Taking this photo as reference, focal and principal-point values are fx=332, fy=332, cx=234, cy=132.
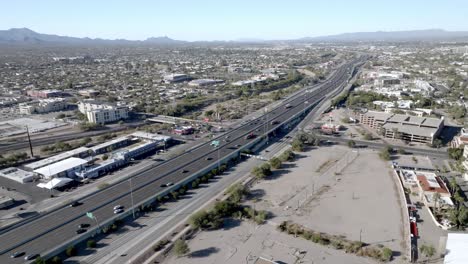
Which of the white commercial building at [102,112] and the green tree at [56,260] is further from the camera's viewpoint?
the white commercial building at [102,112]

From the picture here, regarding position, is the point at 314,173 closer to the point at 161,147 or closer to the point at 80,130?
the point at 161,147

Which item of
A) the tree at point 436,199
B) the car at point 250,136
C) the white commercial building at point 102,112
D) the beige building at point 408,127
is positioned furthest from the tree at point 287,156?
the white commercial building at point 102,112

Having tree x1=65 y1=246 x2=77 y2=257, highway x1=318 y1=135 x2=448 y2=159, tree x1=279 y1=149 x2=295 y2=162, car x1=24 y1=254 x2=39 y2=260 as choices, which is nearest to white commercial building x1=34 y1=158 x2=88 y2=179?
car x1=24 y1=254 x2=39 y2=260

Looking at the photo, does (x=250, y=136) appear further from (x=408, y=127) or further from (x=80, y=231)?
(x=80, y=231)

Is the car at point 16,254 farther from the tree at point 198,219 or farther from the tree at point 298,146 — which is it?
the tree at point 298,146

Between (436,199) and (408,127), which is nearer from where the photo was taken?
(436,199)

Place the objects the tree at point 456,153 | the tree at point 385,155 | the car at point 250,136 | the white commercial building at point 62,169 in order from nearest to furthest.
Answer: the white commercial building at point 62,169 → the tree at point 456,153 → the tree at point 385,155 → the car at point 250,136

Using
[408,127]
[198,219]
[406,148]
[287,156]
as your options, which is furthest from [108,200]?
[408,127]

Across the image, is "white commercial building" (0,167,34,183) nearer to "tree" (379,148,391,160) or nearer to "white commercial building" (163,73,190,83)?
"tree" (379,148,391,160)

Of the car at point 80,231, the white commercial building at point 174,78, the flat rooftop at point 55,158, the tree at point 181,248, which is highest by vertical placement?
the white commercial building at point 174,78
